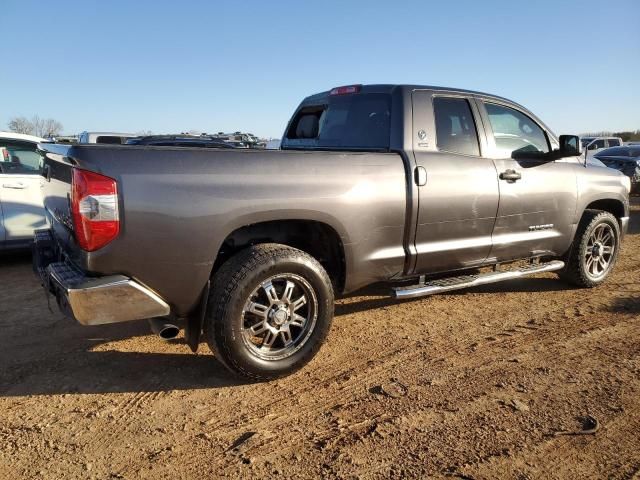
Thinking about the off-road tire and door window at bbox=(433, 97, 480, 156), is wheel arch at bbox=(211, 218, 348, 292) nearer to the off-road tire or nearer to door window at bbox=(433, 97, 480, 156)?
door window at bbox=(433, 97, 480, 156)

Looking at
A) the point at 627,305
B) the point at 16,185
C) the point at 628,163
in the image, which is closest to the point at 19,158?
the point at 16,185

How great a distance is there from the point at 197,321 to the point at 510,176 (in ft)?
9.56

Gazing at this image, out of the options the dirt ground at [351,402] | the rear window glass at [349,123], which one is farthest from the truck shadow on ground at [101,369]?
the rear window glass at [349,123]

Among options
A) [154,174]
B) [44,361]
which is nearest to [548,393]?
[154,174]

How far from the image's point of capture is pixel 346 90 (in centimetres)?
443

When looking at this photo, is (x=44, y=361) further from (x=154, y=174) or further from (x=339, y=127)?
(x=339, y=127)

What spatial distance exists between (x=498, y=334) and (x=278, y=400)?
79.0 inches

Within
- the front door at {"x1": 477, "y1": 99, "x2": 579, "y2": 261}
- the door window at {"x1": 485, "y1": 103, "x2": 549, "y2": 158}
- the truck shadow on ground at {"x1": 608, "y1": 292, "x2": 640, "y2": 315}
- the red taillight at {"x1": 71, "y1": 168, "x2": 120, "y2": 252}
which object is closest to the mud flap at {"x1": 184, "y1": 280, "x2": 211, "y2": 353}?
the red taillight at {"x1": 71, "y1": 168, "x2": 120, "y2": 252}

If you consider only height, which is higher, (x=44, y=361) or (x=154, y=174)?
(x=154, y=174)

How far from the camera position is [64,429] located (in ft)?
8.87

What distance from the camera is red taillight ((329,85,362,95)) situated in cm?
432

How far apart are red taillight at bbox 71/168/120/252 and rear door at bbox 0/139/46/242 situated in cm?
427

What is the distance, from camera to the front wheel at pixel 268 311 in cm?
298

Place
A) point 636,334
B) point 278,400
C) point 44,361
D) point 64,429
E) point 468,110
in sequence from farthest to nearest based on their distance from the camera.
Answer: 1. point 468,110
2. point 636,334
3. point 44,361
4. point 278,400
5. point 64,429
